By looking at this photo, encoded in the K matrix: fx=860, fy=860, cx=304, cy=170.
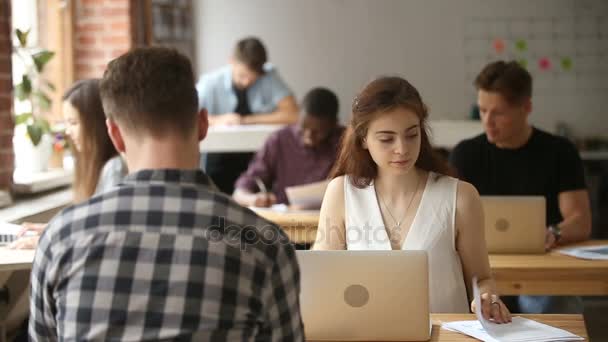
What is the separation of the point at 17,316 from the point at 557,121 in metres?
5.40

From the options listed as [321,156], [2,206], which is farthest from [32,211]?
[321,156]

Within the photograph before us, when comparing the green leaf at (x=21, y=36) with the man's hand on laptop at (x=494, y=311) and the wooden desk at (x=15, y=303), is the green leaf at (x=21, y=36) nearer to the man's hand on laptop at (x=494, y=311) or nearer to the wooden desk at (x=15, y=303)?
the wooden desk at (x=15, y=303)

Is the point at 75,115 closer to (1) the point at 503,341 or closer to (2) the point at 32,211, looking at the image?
(2) the point at 32,211

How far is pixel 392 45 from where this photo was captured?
7500mm

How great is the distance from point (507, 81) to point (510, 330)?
4.67ft

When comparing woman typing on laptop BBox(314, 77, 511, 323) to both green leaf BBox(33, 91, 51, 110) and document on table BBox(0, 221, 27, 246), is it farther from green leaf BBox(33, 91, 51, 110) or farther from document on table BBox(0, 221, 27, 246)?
green leaf BBox(33, 91, 51, 110)

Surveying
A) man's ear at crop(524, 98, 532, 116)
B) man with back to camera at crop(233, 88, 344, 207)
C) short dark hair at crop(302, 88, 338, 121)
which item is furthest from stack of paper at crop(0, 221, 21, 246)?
man's ear at crop(524, 98, 532, 116)

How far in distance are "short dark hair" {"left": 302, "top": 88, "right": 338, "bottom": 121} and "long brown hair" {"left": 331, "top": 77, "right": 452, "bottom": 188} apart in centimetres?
184

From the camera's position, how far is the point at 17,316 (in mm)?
3297

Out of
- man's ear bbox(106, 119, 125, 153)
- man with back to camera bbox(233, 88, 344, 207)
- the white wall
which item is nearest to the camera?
man's ear bbox(106, 119, 125, 153)

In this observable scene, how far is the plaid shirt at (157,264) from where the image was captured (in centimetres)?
132

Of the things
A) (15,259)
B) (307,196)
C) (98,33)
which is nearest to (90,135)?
(15,259)

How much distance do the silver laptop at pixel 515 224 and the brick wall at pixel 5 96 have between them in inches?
87.1

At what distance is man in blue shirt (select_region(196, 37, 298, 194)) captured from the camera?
5.66 meters
